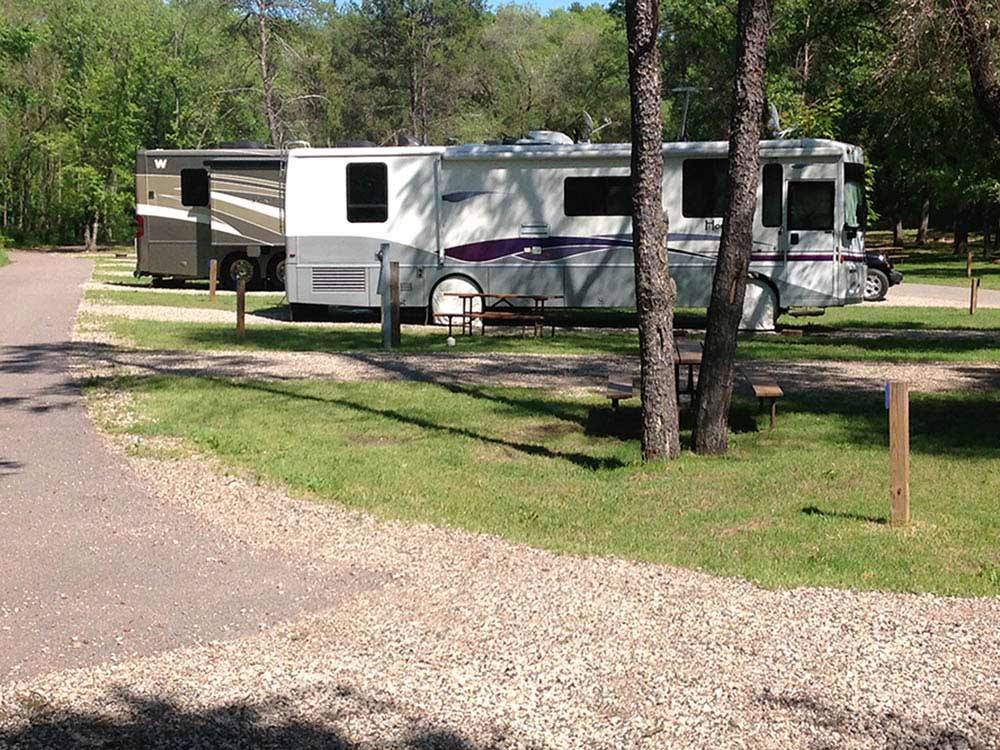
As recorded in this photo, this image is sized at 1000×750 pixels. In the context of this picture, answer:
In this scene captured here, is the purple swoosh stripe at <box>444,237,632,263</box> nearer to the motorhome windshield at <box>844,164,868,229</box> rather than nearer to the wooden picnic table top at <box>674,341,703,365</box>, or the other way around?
the motorhome windshield at <box>844,164,868,229</box>

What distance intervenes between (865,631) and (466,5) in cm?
5338

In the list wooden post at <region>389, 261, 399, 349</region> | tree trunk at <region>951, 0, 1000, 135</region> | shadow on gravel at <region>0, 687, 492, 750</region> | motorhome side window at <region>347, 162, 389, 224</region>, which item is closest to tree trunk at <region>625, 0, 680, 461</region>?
shadow on gravel at <region>0, 687, 492, 750</region>

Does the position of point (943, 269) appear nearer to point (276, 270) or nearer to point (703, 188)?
point (276, 270)

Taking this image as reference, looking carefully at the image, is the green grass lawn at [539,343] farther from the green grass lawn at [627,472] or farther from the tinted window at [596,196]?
the green grass lawn at [627,472]

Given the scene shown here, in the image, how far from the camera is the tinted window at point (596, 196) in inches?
758

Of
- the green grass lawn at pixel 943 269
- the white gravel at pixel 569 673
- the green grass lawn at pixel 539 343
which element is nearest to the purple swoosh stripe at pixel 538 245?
the green grass lawn at pixel 539 343

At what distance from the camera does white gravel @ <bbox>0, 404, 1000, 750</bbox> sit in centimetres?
435

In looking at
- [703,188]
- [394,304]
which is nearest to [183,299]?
[394,304]

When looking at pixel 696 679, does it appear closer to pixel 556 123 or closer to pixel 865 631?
pixel 865 631

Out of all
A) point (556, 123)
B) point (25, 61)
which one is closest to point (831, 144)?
point (556, 123)

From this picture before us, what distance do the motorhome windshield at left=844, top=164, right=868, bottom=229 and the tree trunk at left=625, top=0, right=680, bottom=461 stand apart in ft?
34.8

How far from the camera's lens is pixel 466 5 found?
55.9m

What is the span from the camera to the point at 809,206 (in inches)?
745

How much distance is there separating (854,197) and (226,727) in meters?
16.6
